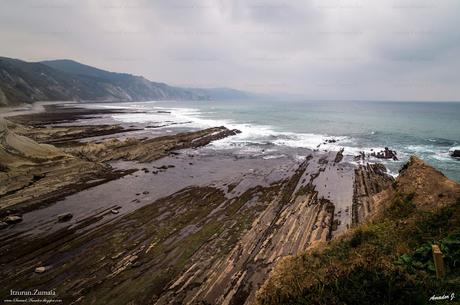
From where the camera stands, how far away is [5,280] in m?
13.1

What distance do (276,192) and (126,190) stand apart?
1509 centimetres

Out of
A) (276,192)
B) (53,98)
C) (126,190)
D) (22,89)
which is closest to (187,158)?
(126,190)

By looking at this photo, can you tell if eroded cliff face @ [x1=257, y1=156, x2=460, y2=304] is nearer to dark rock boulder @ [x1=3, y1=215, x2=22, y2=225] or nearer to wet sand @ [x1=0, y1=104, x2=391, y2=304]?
wet sand @ [x1=0, y1=104, x2=391, y2=304]

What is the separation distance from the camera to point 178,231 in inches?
712

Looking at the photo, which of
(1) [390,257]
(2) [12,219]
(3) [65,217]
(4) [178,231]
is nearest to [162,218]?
(4) [178,231]

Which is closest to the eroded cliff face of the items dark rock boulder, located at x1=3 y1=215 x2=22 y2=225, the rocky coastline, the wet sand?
the rocky coastline

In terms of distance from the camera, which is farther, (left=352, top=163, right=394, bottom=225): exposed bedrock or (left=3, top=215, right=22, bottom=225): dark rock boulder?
(left=352, top=163, right=394, bottom=225): exposed bedrock

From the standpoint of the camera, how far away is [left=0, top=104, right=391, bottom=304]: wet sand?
42.1ft

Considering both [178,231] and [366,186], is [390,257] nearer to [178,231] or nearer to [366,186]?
[178,231]

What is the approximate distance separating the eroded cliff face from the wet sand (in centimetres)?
463

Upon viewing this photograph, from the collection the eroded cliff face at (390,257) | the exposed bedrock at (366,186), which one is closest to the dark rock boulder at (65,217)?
the eroded cliff face at (390,257)

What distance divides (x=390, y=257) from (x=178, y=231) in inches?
524

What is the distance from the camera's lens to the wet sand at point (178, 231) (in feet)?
42.1

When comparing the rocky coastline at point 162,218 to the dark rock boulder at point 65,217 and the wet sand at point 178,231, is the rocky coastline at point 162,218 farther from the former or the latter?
the dark rock boulder at point 65,217
